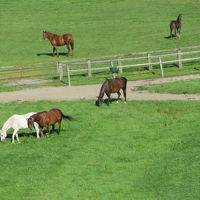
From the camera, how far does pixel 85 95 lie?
2844cm

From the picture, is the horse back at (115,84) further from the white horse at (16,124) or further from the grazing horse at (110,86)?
the white horse at (16,124)

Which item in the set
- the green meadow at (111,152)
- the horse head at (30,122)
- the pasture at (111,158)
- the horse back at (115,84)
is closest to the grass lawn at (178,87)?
the green meadow at (111,152)

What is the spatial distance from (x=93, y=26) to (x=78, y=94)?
22.3 m

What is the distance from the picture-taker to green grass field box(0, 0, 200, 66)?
43094 mm

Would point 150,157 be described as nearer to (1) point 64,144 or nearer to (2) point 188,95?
(1) point 64,144

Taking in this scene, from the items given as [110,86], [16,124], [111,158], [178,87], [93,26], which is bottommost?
[178,87]

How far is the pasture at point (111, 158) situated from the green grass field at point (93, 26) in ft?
62.5

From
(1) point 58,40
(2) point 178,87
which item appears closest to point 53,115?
(2) point 178,87

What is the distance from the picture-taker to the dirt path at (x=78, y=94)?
2706 centimetres

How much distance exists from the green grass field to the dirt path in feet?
33.1

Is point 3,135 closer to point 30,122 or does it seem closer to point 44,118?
point 30,122

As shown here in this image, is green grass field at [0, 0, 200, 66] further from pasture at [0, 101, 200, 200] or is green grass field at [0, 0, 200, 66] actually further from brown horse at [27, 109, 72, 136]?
brown horse at [27, 109, 72, 136]

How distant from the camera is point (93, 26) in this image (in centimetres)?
5038

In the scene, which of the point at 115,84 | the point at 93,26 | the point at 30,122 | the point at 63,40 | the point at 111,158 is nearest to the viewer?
the point at 111,158
